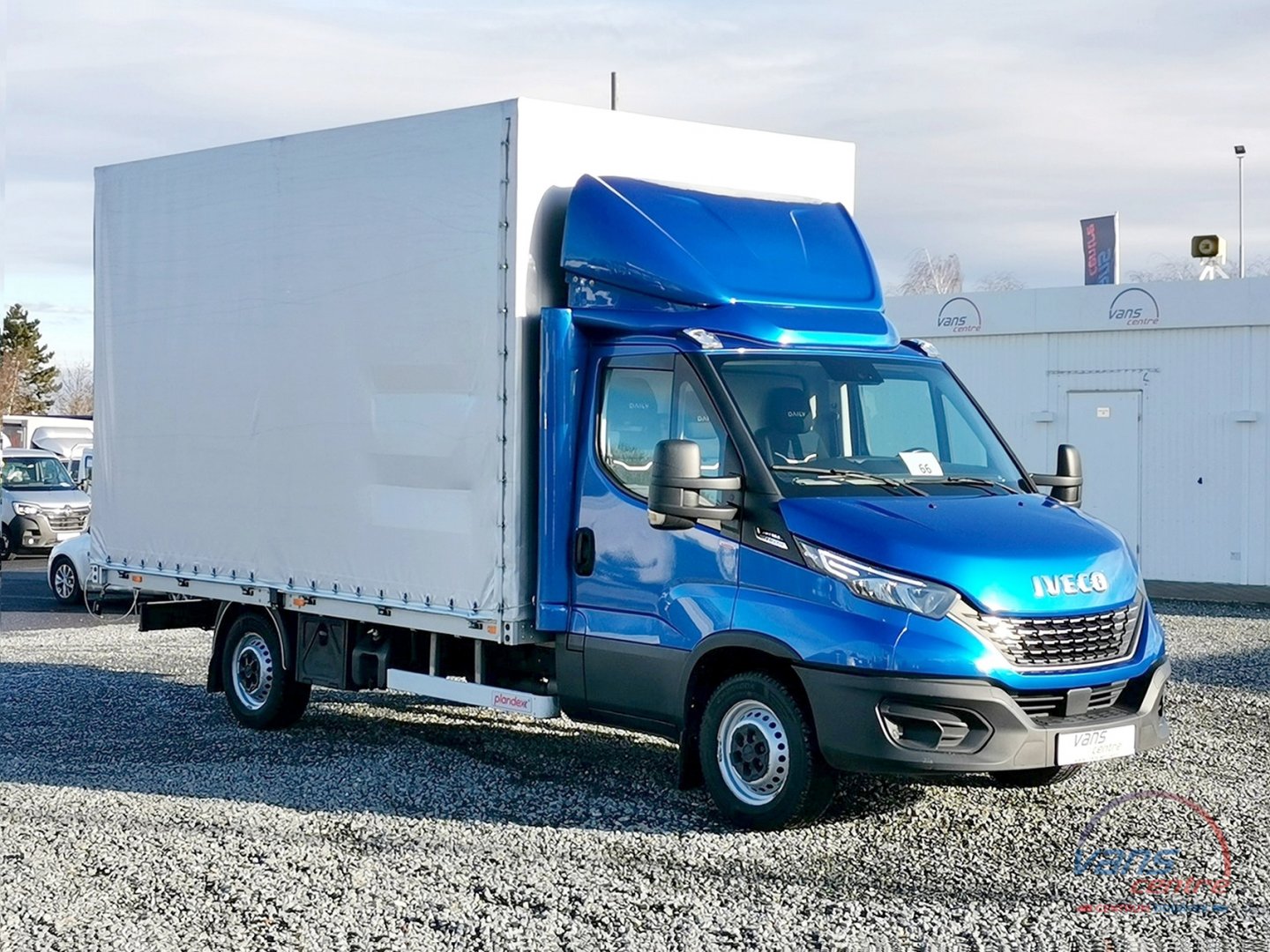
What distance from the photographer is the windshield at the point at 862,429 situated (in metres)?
7.86

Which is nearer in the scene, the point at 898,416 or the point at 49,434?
the point at 898,416

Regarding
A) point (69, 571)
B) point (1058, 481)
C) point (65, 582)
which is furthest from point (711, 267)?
point (65, 582)

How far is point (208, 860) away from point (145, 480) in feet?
15.4

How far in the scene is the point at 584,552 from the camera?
27.7 ft

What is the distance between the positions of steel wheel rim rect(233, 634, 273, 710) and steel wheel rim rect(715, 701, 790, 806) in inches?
161

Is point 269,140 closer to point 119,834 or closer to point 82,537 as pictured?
point 119,834

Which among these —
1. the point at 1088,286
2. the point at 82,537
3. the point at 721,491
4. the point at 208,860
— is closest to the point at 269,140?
the point at 721,491

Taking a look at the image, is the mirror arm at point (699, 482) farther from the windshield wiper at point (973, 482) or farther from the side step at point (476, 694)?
the side step at point (476, 694)

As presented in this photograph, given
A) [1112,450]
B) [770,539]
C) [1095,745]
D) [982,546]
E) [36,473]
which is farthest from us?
[36,473]

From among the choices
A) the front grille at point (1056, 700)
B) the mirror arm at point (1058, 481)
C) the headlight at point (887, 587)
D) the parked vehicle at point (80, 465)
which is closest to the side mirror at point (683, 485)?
the headlight at point (887, 587)

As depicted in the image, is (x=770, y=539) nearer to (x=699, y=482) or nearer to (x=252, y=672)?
(x=699, y=482)

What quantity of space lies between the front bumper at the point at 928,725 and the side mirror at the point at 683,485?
3.13ft

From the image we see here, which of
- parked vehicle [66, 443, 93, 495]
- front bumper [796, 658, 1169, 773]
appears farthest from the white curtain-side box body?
parked vehicle [66, 443, 93, 495]

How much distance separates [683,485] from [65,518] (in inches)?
861
